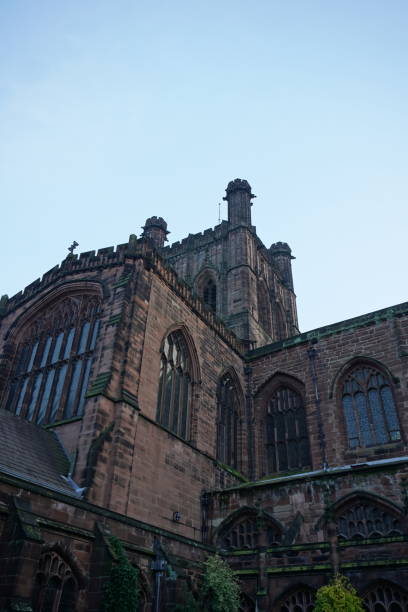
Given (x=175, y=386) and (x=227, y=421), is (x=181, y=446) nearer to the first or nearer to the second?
(x=175, y=386)

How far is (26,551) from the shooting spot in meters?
8.52

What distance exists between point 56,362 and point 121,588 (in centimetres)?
942

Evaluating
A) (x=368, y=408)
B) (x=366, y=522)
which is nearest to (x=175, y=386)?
(x=368, y=408)

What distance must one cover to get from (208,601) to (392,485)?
18.6ft

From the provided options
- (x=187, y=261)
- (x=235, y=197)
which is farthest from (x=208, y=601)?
(x=235, y=197)

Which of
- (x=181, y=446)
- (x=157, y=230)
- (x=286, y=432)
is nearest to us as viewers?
(x=181, y=446)

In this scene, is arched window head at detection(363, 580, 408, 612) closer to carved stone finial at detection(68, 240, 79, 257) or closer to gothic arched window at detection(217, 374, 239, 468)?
gothic arched window at detection(217, 374, 239, 468)

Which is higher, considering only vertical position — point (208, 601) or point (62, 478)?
point (62, 478)

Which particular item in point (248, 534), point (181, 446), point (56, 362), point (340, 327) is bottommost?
point (248, 534)

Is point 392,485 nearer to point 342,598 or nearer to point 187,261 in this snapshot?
point 342,598

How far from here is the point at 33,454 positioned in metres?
12.8

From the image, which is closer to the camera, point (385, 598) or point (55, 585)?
point (55, 585)

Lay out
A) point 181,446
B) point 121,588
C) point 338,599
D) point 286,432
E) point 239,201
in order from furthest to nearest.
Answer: point 239,201 < point 286,432 < point 181,446 < point 338,599 < point 121,588

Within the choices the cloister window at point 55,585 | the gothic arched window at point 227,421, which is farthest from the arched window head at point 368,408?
the cloister window at point 55,585
